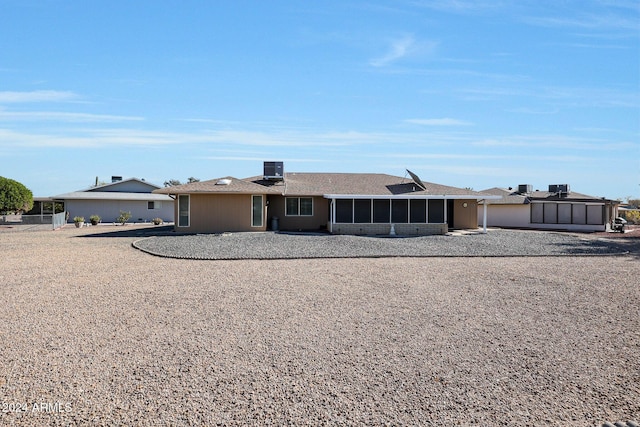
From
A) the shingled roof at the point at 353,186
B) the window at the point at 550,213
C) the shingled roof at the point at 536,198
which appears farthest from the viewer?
the window at the point at 550,213

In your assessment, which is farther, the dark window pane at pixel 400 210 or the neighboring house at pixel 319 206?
the dark window pane at pixel 400 210

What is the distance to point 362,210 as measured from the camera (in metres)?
23.8

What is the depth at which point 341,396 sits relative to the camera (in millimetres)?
4402

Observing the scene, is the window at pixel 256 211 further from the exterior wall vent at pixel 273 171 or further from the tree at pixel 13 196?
the tree at pixel 13 196

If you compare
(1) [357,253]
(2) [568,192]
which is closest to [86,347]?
(1) [357,253]

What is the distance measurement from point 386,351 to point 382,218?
728 inches

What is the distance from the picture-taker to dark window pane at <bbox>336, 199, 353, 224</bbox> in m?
23.5

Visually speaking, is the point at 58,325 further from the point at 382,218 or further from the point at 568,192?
the point at 568,192

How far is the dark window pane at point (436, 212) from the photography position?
2414 cm

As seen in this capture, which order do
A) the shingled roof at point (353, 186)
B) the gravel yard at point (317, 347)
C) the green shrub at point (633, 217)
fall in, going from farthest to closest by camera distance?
the green shrub at point (633, 217) < the shingled roof at point (353, 186) < the gravel yard at point (317, 347)

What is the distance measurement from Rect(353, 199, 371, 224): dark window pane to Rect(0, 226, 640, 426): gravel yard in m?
11.9

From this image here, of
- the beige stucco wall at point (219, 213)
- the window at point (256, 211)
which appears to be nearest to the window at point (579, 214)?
the window at point (256, 211)

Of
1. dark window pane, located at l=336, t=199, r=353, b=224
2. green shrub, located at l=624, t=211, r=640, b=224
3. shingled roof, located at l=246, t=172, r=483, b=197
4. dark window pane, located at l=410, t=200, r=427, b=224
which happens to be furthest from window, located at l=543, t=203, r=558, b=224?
dark window pane, located at l=336, t=199, r=353, b=224

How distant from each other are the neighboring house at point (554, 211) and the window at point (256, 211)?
15.4 meters
